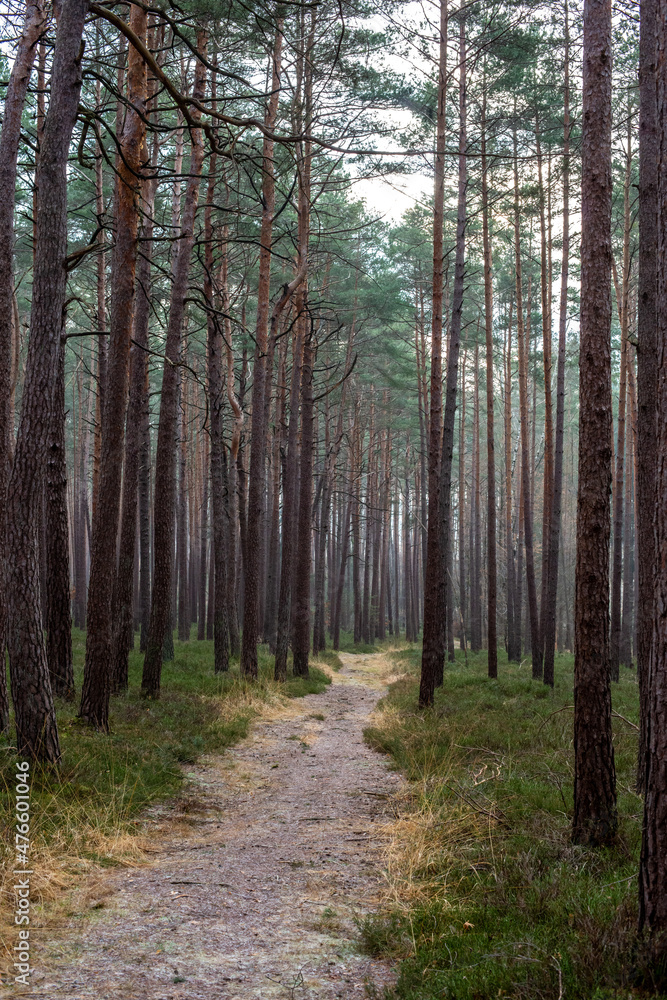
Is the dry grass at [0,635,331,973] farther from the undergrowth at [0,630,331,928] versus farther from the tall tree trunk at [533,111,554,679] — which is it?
the tall tree trunk at [533,111,554,679]

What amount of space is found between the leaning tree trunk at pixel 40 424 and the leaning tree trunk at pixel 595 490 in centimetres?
418

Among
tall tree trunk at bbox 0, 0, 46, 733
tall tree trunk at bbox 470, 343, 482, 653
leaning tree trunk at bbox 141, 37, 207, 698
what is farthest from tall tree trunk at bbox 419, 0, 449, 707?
tall tree trunk at bbox 470, 343, 482, 653

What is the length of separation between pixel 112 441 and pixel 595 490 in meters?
5.14

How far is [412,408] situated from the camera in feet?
115

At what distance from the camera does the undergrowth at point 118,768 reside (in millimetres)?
4637

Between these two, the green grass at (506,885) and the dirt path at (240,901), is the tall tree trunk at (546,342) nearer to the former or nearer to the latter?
the green grass at (506,885)

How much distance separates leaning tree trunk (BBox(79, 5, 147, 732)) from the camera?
25.4ft

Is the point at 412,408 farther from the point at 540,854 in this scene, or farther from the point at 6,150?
the point at 540,854

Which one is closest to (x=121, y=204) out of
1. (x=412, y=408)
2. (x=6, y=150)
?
(x=6, y=150)

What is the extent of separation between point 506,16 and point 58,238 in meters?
10.6

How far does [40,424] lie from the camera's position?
5789 mm

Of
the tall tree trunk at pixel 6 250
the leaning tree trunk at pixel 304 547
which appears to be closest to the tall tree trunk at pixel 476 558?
the leaning tree trunk at pixel 304 547

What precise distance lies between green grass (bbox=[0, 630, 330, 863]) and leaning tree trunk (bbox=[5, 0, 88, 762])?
434 millimetres

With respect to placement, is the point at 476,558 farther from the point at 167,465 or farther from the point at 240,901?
the point at 240,901
